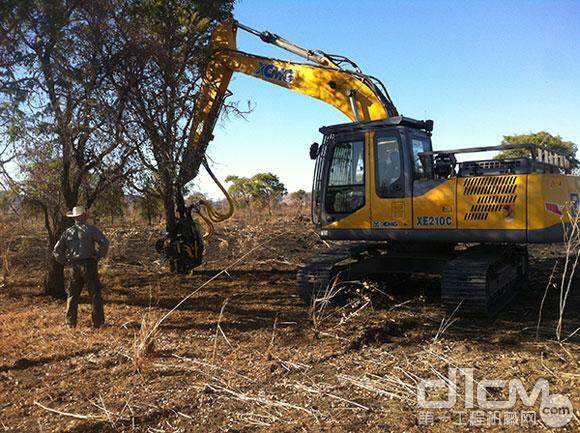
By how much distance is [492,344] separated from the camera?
237 inches

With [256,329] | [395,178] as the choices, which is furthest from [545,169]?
[256,329]

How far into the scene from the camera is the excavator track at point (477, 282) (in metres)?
7.19

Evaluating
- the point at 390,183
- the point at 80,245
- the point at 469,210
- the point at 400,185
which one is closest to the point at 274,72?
the point at 390,183

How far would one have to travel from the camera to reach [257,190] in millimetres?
29531

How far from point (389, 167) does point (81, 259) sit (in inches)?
182

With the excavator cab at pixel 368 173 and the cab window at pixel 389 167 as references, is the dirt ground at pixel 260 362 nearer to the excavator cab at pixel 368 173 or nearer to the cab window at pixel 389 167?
the excavator cab at pixel 368 173

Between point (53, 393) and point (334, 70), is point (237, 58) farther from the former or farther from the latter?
point (53, 393)

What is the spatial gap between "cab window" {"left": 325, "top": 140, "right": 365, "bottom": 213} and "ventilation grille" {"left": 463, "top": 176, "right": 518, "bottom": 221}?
1.64m

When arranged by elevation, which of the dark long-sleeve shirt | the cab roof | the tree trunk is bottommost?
the tree trunk

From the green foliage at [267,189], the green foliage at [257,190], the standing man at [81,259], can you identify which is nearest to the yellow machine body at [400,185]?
the standing man at [81,259]

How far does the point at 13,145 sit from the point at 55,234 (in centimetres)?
164

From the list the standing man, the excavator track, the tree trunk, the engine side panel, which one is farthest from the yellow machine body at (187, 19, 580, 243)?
the standing man

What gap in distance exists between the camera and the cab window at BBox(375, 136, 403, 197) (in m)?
7.99

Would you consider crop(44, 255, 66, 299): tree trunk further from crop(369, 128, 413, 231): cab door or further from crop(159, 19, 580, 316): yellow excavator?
crop(369, 128, 413, 231): cab door
